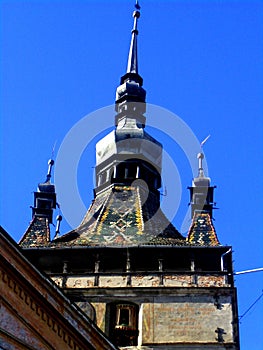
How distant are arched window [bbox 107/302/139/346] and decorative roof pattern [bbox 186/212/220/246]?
2.97m

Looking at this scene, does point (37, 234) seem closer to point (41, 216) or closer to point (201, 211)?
point (41, 216)

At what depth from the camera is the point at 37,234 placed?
70.5 ft

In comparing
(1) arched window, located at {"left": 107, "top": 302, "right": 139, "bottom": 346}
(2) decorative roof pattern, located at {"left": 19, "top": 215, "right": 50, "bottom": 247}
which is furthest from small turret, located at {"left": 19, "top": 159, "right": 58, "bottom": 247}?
(1) arched window, located at {"left": 107, "top": 302, "right": 139, "bottom": 346}

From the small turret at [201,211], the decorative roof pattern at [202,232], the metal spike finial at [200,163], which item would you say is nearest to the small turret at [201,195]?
the small turret at [201,211]

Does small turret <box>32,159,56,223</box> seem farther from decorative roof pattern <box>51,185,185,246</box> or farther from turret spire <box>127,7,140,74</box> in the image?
turret spire <box>127,7,140,74</box>

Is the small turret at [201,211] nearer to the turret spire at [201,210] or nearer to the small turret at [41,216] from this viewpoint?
the turret spire at [201,210]

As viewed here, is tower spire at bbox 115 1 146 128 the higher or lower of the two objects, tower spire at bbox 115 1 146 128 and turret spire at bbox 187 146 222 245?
the higher

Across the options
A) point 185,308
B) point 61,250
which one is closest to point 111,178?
point 61,250

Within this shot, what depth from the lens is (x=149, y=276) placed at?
1883 cm

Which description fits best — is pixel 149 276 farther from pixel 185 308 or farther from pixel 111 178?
pixel 111 178

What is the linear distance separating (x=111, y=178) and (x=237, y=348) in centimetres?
821

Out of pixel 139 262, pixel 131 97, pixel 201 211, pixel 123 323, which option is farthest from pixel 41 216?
pixel 131 97

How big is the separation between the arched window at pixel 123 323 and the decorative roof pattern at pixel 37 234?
10.5ft

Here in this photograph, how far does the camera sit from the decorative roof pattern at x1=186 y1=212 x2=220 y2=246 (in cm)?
2017
